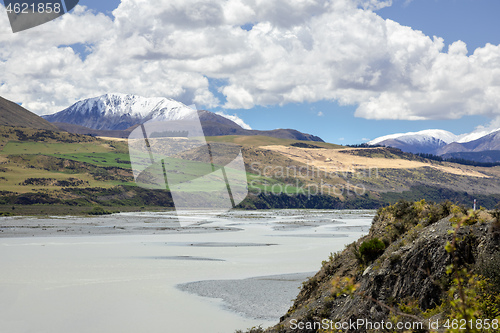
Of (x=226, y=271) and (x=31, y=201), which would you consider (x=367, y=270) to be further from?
(x=31, y=201)

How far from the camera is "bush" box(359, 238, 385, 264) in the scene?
12.8 m

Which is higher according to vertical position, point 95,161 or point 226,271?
point 95,161

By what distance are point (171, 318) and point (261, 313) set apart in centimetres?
400

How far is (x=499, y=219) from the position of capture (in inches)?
398

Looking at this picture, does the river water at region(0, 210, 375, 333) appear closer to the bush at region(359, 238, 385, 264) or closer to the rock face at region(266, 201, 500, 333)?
the rock face at region(266, 201, 500, 333)

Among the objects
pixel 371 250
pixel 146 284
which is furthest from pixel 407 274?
pixel 146 284

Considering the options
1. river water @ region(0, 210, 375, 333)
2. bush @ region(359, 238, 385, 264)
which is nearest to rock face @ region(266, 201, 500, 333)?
bush @ region(359, 238, 385, 264)

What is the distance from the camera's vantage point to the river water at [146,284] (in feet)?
58.9

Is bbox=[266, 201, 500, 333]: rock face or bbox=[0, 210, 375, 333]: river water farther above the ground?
bbox=[266, 201, 500, 333]: rock face

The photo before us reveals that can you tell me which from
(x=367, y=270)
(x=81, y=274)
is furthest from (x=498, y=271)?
(x=81, y=274)

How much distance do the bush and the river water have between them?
6.50 m

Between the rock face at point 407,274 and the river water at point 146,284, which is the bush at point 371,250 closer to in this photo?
the rock face at point 407,274

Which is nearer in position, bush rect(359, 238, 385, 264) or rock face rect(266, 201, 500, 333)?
rock face rect(266, 201, 500, 333)

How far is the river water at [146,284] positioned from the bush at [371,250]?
6.50 m
